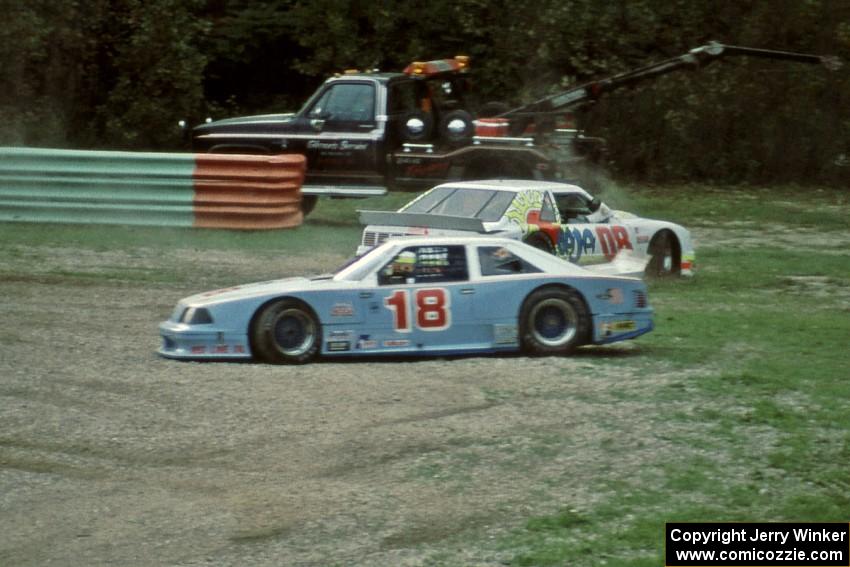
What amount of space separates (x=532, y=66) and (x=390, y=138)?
9.07 meters

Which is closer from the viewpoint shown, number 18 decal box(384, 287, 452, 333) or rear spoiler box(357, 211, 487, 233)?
number 18 decal box(384, 287, 452, 333)

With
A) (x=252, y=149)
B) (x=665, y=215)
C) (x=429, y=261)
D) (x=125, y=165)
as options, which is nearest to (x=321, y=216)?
(x=252, y=149)

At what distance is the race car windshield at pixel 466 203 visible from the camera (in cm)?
1661

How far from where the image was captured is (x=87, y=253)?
60.3 ft

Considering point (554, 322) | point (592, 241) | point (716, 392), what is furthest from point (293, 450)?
point (592, 241)

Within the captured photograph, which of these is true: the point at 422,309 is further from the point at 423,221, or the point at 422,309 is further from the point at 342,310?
the point at 423,221

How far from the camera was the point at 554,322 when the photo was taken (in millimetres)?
12352

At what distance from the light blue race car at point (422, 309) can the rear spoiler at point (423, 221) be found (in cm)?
260

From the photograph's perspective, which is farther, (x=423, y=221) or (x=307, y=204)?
(x=307, y=204)

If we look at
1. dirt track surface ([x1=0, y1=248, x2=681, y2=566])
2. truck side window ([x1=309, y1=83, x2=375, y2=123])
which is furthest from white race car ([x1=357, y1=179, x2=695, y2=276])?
truck side window ([x1=309, y1=83, x2=375, y2=123])

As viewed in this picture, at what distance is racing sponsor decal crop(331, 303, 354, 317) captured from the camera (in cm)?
1188

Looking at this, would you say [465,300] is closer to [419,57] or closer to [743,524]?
[743,524]

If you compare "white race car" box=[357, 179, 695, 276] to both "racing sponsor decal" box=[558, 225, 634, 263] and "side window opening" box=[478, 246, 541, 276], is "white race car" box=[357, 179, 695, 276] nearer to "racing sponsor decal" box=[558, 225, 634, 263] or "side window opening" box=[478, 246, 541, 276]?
"racing sponsor decal" box=[558, 225, 634, 263]

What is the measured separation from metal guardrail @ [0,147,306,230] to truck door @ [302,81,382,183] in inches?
65.9
